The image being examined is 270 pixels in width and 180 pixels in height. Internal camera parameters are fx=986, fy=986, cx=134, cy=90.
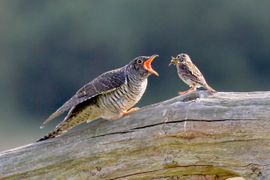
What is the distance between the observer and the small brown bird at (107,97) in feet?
29.0

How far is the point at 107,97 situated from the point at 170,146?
1.00 m

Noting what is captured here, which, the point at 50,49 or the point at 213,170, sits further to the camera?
the point at 50,49

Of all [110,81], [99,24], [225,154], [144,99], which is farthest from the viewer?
[99,24]

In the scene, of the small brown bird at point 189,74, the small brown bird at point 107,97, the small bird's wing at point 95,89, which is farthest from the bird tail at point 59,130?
the small brown bird at point 189,74

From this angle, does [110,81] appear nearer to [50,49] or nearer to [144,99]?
[144,99]

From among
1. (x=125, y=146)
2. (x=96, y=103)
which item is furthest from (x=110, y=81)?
(x=125, y=146)

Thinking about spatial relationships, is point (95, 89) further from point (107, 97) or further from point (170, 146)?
point (170, 146)

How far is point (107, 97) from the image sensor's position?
8930mm

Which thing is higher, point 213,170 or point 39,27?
point 39,27

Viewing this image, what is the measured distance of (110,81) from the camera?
889 centimetres

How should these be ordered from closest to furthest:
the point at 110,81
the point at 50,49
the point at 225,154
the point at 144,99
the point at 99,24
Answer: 1. the point at 225,154
2. the point at 110,81
3. the point at 144,99
4. the point at 50,49
5. the point at 99,24

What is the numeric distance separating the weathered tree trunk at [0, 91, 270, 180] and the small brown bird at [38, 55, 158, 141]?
0.91 feet

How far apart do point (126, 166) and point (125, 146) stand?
168 mm

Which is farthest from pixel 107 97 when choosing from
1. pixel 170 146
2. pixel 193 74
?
pixel 193 74
